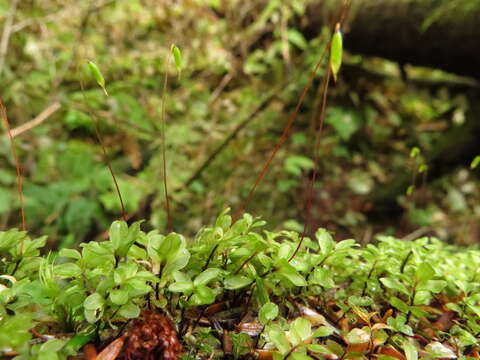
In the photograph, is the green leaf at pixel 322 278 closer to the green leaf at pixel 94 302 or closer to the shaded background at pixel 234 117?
the green leaf at pixel 94 302

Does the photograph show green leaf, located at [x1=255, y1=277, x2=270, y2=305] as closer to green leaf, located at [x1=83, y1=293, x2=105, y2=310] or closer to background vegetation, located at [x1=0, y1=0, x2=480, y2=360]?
green leaf, located at [x1=83, y1=293, x2=105, y2=310]

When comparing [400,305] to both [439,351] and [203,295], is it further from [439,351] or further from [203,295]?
[203,295]

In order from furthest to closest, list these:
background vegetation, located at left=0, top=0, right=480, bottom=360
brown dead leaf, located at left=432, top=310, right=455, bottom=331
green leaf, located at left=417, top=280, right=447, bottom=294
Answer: background vegetation, located at left=0, top=0, right=480, bottom=360
brown dead leaf, located at left=432, top=310, right=455, bottom=331
green leaf, located at left=417, top=280, right=447, bottom=294

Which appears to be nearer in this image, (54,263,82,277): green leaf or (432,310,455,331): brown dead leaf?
(54,263,82,277): green leaf

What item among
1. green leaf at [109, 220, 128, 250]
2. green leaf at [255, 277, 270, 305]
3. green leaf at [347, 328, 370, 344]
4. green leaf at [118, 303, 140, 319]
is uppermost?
green leaf at [109, 220, 128, 250]

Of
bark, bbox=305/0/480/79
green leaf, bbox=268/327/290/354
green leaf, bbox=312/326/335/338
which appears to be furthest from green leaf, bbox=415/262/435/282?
bark, bbox=305/0/480/79

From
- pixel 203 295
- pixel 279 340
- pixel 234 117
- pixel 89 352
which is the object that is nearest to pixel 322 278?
pixel 279 340

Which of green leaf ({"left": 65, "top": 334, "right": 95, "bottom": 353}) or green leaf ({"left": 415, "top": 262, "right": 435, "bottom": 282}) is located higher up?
green leaf ({"left": 415, "top": 262, "right": 435, "bottom": 282})

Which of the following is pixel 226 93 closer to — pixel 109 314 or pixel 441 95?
pixel 441 95
